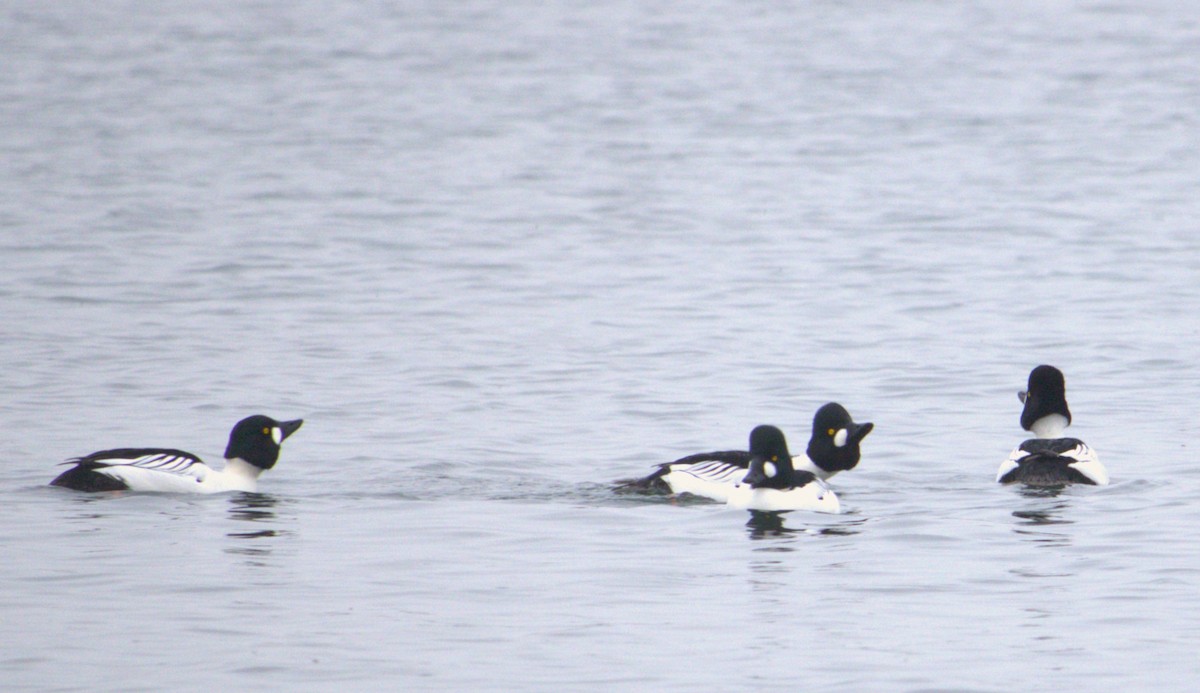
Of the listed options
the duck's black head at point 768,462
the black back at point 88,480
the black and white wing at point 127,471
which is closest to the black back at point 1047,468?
the duck's black head at point 768,462

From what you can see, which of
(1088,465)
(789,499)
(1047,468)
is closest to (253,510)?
(789,499)

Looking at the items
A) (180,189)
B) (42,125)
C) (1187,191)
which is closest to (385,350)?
(180,189)

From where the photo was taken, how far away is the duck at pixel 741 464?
13.5 m

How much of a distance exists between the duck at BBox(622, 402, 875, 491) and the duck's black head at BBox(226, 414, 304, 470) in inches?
98.7

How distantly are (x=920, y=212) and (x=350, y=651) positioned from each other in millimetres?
23079

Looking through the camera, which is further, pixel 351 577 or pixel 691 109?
pixel 691 109

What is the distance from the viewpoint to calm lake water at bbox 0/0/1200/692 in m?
10.1

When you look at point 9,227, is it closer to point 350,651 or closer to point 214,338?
point 214,338

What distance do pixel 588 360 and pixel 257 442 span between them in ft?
20.3

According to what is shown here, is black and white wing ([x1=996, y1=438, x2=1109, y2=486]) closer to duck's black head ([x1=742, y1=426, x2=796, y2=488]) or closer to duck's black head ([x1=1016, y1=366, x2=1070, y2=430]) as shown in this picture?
duck's black head ([x1=1016, y1=366, x2=1070, y2=430])

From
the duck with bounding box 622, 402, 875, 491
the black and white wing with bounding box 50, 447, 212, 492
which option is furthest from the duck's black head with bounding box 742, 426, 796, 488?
the black and white wing with bounding box 50, 447, 212, 492

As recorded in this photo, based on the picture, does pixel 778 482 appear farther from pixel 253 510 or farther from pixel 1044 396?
pixel 253 510

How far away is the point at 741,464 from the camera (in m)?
13.5

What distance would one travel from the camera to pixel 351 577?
11.2 m
